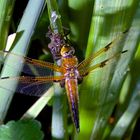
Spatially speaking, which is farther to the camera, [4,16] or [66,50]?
[66,50]

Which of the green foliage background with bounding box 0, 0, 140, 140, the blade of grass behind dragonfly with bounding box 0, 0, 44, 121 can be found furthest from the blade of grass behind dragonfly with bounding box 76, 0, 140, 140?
the blade of grass behind dragonfly with bounding box 0, 0, 44, 121

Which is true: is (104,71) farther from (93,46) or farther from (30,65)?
→ (30,65)

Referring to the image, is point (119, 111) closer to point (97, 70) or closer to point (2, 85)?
point (97, 70)

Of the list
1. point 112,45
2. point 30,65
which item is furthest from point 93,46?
point 30,65

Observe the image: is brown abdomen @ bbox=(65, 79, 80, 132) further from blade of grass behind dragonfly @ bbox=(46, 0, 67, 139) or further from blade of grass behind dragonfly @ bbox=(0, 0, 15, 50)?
blade of grass behind dragonfly @ bbox=(0, 0, 15, 50)

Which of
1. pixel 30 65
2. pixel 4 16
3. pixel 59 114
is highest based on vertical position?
pixel 4 16

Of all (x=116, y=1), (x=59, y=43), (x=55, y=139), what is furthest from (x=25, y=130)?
(x=116, y=1)

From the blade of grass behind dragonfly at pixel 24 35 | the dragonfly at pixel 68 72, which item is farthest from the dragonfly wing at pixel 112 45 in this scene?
the blade of grass behind dragonfly at pixel 24 35
